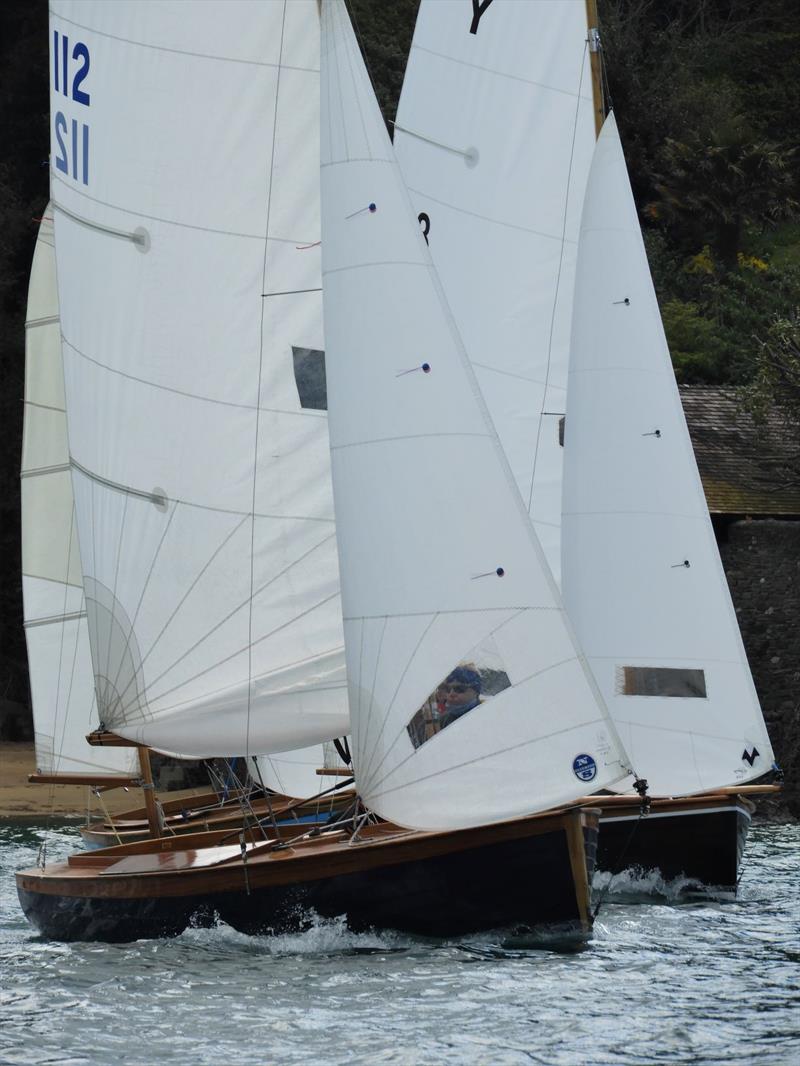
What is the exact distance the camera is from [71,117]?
45.1ft

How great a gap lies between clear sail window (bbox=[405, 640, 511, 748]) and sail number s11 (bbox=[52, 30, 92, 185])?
4.88 m

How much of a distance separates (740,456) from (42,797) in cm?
1150

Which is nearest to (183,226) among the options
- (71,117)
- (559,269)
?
(71,117)

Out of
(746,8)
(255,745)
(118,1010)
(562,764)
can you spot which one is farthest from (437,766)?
(746,8)

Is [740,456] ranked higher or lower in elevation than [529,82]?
lower

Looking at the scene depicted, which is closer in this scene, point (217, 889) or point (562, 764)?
point (562, 764)

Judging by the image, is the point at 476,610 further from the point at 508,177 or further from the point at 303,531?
the point at 508,177

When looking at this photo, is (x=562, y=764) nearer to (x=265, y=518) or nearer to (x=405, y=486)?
(x=405, y=486)

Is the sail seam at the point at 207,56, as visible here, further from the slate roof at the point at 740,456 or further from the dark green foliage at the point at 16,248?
the dark green foliage at the point at 16,248

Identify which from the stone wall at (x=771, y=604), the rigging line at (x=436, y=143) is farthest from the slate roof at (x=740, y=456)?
the rigging line at (x=436, y=143)

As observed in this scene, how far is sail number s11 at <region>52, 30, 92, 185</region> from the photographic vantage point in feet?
44.6

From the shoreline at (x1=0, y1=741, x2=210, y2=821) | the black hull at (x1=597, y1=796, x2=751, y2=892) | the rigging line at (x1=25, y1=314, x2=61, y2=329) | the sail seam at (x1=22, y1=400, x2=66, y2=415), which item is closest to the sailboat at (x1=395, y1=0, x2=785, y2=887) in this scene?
the black hull at (x1=597, y1=796, x2=751, y2=892)

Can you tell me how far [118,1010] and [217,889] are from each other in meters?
1.86

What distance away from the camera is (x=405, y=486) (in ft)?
39.5
